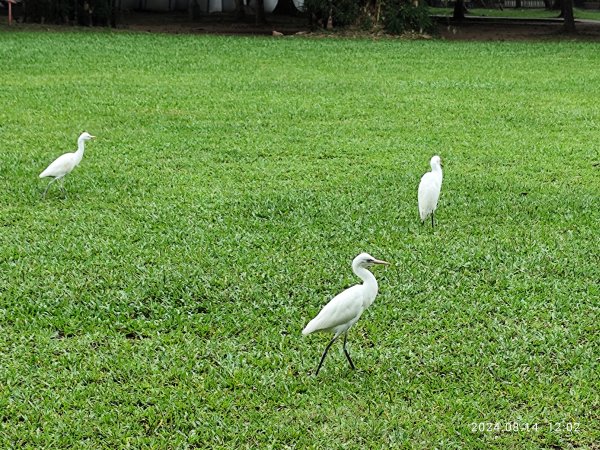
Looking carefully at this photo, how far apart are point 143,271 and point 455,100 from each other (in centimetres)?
781

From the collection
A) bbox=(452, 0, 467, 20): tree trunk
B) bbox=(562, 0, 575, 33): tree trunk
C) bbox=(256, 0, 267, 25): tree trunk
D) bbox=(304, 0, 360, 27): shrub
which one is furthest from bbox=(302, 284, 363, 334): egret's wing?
bbox=(452, 0, 467, 20): tree trunk

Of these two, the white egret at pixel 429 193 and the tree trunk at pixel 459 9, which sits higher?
the tree trunk at pixel 459 9

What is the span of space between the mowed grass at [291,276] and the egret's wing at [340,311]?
34cm

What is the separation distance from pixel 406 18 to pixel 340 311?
1975cm

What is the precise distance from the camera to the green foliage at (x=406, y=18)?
22312 mm

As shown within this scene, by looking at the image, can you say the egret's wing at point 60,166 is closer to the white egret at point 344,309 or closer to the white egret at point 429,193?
the white egret at point 429,193

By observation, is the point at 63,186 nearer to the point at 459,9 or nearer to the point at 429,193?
the point at 429,193

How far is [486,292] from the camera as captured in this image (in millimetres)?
5047

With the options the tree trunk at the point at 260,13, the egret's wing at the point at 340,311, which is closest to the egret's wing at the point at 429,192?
the egret's wing at the point at 340,311

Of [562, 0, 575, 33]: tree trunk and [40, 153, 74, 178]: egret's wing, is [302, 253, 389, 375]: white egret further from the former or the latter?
[562, 0, 575, 33]: tree trunk

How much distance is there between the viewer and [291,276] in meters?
5.24

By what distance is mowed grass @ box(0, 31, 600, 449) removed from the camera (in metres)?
3.71

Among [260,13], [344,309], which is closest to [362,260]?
[344,309]

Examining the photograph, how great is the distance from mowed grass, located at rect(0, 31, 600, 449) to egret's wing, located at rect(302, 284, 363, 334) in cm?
34
